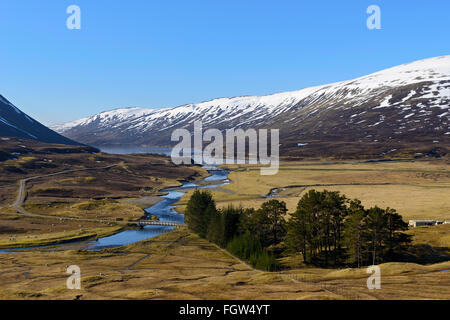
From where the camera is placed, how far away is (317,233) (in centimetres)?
8488

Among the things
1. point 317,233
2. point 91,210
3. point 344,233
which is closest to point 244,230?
point 317,233

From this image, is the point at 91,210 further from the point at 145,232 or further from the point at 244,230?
the point at 244,230

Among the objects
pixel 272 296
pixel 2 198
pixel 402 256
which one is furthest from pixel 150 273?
pixel 2 198

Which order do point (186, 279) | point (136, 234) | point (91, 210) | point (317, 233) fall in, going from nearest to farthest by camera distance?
1. point (186, 279)
2. point (317, 233)
3. point (136, 234)
4. point (91, 210)

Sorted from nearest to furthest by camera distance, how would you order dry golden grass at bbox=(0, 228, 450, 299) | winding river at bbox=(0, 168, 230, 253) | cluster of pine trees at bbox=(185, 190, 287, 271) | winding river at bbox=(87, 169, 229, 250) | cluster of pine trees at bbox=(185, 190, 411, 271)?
dry golden grass at bbox=(0, 228, 450, 299), cluster of pine trees at bbox=(185, 190, 411, 271), cluster of pine trees at bbox=(185, 190, 287, 271), winding river at bbox=(0, 168, 230, 253), winding river at bbox=(87, 169, 229, 250)

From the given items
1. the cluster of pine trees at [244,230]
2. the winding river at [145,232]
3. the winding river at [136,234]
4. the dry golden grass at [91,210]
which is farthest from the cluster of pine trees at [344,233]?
the dry golden grass at [91,210]

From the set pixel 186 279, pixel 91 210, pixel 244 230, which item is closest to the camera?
pixel 186 279

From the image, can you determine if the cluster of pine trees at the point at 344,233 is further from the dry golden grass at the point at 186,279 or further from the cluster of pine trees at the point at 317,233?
the dry golden grass at the point at 186,279

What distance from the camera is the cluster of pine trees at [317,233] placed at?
75.7 meters

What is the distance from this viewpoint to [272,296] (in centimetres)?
4844

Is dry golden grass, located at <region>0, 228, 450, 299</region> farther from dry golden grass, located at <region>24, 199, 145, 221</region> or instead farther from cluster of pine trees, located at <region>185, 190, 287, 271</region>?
dry golden grass, located at <region>24, 199, 145, 221</region>

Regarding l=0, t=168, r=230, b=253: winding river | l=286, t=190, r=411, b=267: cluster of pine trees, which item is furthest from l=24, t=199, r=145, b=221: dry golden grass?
l=286, t=190, r=411, b=267: cluster of pine trees

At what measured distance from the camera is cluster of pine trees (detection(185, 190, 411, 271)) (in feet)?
248

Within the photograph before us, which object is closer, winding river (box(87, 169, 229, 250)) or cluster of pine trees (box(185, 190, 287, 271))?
cluster of pine trees (box(185, 190, 287, 271))
